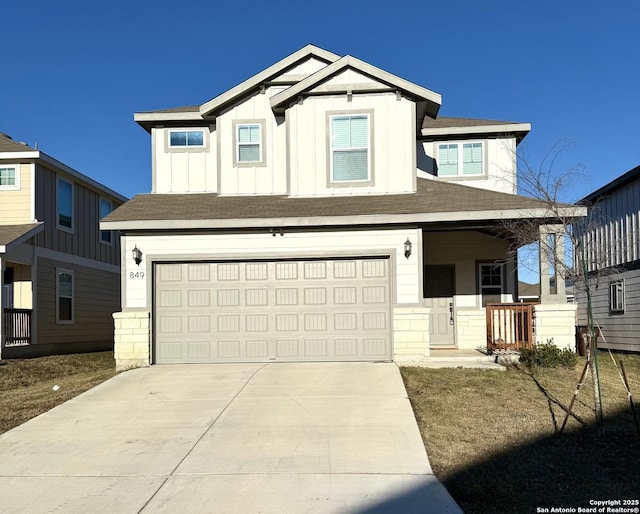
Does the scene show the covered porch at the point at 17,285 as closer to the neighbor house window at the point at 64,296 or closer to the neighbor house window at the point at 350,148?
the neighbor house window at the point at 64,296

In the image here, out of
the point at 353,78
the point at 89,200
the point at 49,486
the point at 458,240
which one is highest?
the point at 353,78

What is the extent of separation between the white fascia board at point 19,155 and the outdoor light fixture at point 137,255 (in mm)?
6392

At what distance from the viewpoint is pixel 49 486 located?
20.2ft

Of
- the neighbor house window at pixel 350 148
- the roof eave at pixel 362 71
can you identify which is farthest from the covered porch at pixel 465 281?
the roof eave at pixel 362 71

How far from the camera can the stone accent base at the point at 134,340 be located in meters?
12.4

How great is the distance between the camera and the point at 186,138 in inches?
596

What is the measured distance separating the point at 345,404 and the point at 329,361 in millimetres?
3411

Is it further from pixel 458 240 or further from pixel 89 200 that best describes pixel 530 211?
pixel 89 200

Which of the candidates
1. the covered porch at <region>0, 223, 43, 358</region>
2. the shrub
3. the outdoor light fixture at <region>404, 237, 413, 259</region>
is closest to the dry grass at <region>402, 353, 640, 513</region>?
the shrub

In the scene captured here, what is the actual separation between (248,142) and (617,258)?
10935mm

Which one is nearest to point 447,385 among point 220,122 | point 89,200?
point 220,122

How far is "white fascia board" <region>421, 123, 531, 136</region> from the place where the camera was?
15.4 m

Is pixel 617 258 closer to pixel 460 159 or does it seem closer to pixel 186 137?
pixel 460 159

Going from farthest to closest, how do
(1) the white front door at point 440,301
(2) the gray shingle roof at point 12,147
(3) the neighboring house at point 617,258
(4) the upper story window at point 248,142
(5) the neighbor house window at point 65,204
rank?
(5) the neighbor house window at point 65,204, (2) the gray shingle roof at point 12,147, (3) the neighboring house at point 617,258, (1) the white front door at point 440,301, (4) the upper story window at point 248,142
